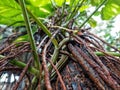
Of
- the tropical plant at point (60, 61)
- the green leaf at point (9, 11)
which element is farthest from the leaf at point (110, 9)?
the green leaf at point (9, 11)

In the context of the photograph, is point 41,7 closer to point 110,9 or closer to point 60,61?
point 110,9

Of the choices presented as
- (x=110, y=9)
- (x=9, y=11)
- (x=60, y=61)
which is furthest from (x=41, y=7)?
(x=60, y=61)

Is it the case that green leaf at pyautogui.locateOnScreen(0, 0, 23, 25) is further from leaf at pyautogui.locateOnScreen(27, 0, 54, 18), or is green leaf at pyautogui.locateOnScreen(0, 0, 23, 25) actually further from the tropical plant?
the tropical plant

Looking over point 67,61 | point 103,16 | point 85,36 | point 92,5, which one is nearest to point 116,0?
point 92,5

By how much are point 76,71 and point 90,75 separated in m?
0.08

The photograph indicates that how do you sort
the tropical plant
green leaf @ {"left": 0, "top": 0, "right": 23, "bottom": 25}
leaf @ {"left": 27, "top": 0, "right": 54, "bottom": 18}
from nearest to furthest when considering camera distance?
the tropical plant
green leaf @ {"left": 0, "top": 0, "right": 23, "bottom": 25}
leaf @ {"left": 27, "top": 0, "right": 54, "bottom": 18}

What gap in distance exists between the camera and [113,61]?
28.1 inches

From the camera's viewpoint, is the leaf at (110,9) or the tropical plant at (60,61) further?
the leaf at (110,9)

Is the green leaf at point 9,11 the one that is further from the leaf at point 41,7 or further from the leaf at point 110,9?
the leaf at point 110,9

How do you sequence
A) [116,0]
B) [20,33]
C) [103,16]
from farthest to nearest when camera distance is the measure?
[103,16] → [20,33] → [116,0]

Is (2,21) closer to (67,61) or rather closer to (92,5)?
(92,5)

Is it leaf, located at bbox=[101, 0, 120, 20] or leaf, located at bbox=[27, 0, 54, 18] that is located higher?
leaf, located at bbox=[27, 0, 54, 18]

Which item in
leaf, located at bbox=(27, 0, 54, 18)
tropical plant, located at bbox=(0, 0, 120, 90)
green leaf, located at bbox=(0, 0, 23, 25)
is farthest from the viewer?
leaf, located at bbox=(27, 0, 54, 18)

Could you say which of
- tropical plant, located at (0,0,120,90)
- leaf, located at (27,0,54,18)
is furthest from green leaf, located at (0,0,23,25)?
tropical plant, located at (0,0,120,90)
